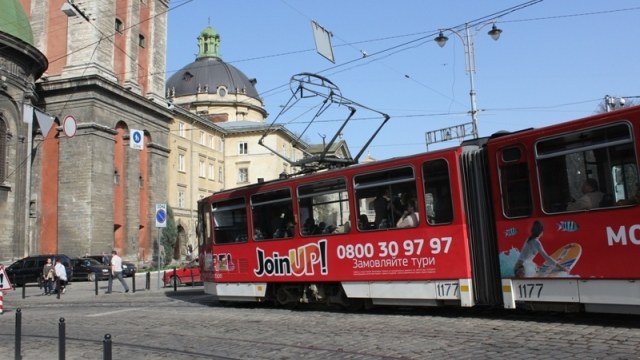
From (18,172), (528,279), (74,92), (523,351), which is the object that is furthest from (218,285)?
(74,92)

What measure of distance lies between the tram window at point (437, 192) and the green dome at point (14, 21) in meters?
32.4

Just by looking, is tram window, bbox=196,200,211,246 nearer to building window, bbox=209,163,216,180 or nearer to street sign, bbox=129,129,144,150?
street sign, bbox=129,129,144,150

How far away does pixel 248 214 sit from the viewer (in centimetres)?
1324

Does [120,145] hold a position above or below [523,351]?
above

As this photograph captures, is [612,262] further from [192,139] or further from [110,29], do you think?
[192,139]

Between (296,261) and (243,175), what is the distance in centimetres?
6290

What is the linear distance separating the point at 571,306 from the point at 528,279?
2.30 feet

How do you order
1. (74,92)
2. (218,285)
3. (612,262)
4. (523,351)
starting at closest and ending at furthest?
1. (523,351)
2. (612,262)
3. (218,285)
4. (74,92)

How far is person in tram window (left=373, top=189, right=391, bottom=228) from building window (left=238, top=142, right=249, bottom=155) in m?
64.9

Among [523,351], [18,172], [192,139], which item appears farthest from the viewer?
[192,139]

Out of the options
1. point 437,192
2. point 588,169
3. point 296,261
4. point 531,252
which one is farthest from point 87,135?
point 588,169

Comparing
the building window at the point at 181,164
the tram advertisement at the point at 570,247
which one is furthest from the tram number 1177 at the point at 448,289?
the building window at the point at 181,164

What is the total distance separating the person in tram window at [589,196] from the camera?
7992 mm

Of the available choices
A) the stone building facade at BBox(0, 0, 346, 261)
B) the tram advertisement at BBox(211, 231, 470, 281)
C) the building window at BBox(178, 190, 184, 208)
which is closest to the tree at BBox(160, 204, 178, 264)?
the stone building facade at BBox(0, 0, 346, 261)
